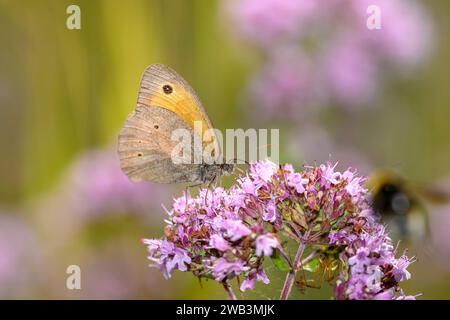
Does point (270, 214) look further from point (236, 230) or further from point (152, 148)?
point (152, 148)

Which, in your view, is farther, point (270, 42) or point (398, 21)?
point (398, 21)

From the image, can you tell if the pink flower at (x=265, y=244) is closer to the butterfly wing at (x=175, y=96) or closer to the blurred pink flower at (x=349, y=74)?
the butterfly wing at (x=175, y=96)

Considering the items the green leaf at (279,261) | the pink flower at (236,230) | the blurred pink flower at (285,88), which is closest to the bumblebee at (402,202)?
the green leaf at (279,261)

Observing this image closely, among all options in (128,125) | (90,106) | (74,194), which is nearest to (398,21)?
(90,106)

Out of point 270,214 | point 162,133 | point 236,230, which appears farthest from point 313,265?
point 162,133
